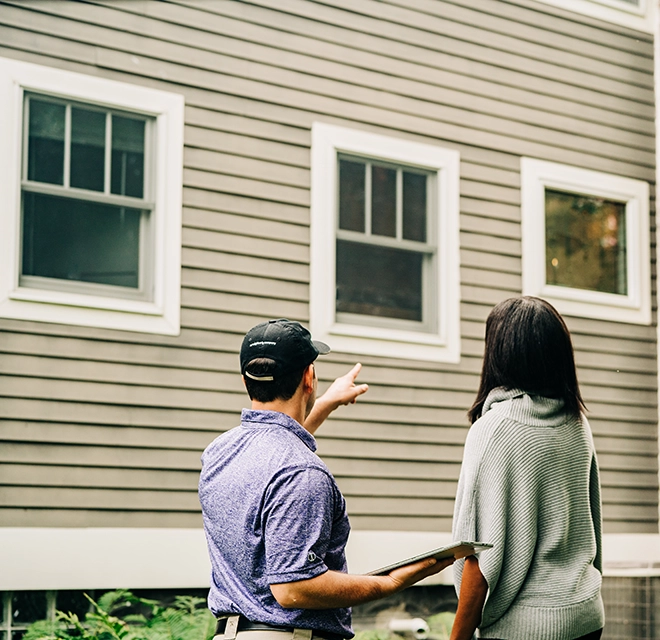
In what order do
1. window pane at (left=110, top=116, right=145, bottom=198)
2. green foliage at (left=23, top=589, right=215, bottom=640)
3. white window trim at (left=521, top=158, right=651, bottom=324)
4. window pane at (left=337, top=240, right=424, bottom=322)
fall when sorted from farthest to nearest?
1. white window trim at (left=521, top=158, right=651, bottom=324)
2. window pane at (left=337, top=240, right=424, bottom=322)
3. window pane at (left=110, top=116, right=145, bottom=198)
4. green foliage at (left=23, top=589, right=215, bottom=640)

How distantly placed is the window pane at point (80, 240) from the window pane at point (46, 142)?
5.6 inches

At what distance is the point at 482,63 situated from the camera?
779 centimetres

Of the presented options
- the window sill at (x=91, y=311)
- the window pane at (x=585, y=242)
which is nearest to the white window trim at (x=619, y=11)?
the window pane at (x=585, y=242)

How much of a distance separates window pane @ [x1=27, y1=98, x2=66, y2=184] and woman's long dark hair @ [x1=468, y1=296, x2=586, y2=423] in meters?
4.14

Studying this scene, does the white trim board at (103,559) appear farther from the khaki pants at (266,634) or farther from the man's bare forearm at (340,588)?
the man's bare forearm at (340,588)

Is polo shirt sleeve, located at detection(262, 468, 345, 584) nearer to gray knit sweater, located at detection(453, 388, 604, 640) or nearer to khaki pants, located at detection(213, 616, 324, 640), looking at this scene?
khaki pants, located at detection(213, 616, 324, 640)

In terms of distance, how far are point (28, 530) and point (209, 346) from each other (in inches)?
62.5

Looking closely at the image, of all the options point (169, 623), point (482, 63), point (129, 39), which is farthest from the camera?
point (482, 63)

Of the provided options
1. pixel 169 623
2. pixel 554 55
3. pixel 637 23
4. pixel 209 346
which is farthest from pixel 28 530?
pixel 637 23

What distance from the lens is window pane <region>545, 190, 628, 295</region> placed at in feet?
26.6

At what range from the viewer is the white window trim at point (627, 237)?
25.8 ft

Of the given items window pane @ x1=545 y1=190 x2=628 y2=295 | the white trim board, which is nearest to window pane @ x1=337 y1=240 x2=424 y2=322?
Answer: window pane @ x1=545 y1=190 x2=628 y2=295

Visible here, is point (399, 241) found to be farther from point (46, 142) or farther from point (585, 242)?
point (46, 142)

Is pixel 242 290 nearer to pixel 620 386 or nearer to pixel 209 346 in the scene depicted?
pixel 209 346
